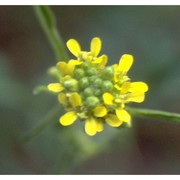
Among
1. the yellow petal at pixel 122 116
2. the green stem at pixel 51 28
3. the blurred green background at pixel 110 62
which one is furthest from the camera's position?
the blurred green background at pixel 110 62

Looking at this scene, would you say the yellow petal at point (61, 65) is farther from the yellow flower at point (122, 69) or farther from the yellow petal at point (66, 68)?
the yellow flower at point (122, 69)

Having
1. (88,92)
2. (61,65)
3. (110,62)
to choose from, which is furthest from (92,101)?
(110,62)

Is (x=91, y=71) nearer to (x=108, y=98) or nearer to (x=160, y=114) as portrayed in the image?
(x=108, y=98)

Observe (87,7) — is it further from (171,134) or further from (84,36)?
(171,134)

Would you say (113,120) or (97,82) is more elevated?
(97,82)

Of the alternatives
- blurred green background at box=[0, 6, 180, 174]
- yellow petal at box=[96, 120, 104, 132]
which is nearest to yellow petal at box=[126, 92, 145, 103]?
yellow petal at box=[96, 120, 104, 132]

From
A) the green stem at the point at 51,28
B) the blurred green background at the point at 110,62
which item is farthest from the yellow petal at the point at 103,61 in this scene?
the blurred green background at the point at 110,62

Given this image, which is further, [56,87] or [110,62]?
[110,62]
